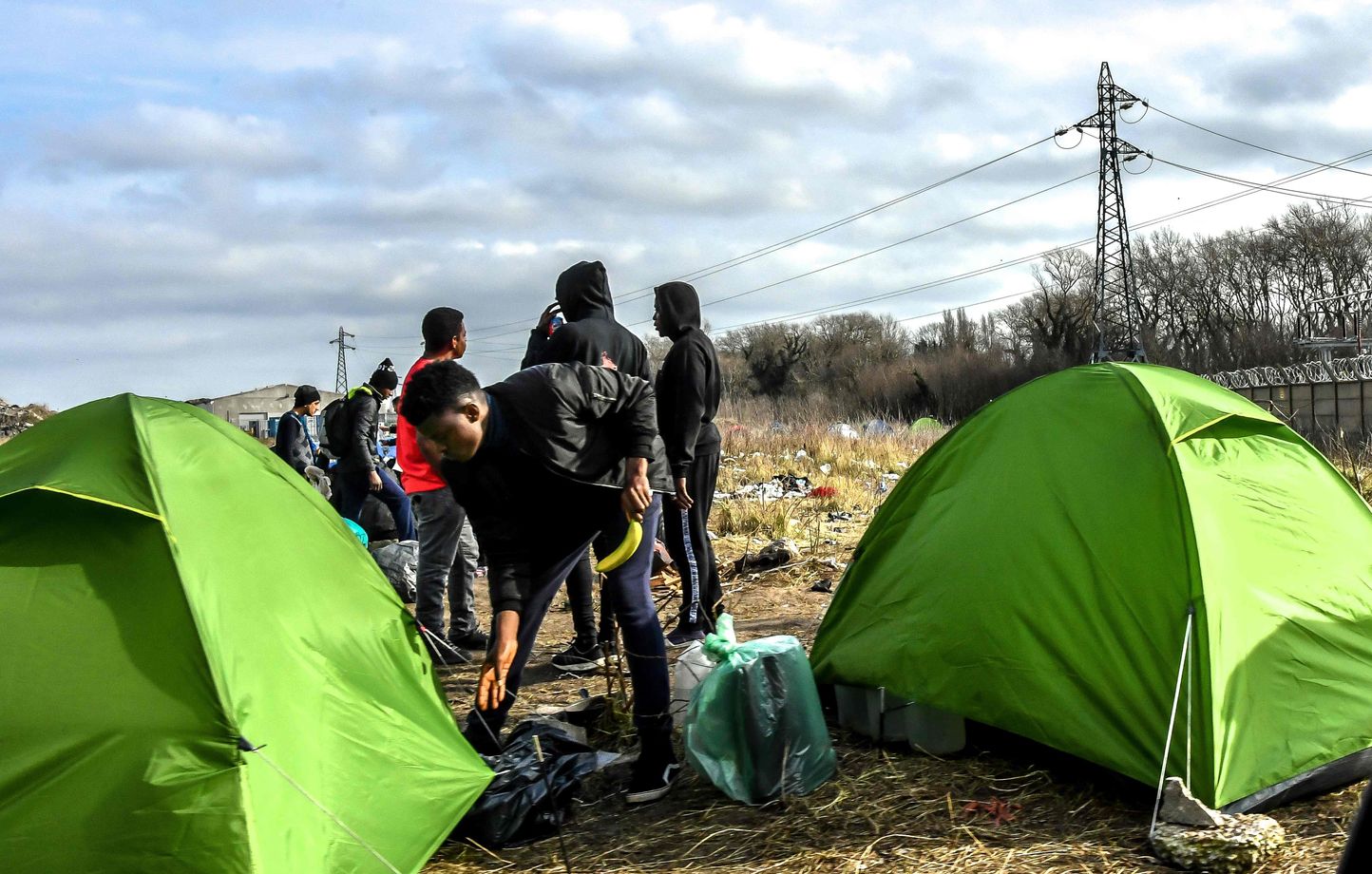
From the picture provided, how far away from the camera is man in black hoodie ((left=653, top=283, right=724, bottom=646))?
18.6ft

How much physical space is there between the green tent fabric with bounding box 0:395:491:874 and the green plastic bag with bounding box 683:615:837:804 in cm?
76

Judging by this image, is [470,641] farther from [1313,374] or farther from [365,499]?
[1313,374]

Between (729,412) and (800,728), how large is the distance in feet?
Answer: 74.9

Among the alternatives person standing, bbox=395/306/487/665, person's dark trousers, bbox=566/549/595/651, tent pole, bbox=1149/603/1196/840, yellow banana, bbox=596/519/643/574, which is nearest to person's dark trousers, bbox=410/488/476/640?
person standing, bbox=395/306/487/665

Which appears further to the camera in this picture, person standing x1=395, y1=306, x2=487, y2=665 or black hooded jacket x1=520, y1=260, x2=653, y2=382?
person standing x1=395, y1=306, x2=487, y2=665

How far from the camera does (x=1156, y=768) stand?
3.44m

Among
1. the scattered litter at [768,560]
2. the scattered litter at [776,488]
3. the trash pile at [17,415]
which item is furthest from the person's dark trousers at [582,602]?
the trash pile at [17,415]

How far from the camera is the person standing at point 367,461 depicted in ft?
25.4

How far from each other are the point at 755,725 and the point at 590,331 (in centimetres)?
232

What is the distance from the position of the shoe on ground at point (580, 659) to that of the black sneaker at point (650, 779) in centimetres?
171

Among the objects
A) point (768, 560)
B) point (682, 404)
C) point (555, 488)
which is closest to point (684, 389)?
point (682, 404)

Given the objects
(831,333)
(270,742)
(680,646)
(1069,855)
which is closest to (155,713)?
(270,742)

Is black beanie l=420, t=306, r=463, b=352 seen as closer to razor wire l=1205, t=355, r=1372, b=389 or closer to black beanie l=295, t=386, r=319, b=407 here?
black beanie l=295, t=386, r=319, b=407

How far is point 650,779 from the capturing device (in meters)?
3.89
